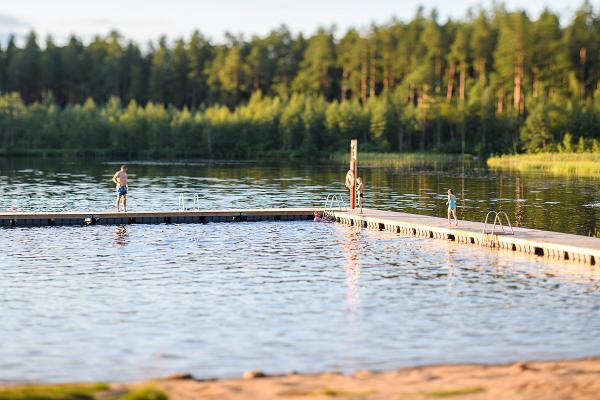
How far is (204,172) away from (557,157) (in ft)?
135

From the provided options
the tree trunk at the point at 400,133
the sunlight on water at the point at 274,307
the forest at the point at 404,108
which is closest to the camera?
the sunlight on water at the point at 274,307

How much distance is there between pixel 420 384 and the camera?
48.0 feet

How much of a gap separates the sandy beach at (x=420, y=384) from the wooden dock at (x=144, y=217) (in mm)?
27863

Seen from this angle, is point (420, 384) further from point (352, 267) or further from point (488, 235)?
point (488, 235)

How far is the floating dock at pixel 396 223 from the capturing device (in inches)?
1240

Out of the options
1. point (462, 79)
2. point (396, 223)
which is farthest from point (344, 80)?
point (396, 223)

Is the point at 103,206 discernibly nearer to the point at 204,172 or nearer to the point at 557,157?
the point at 204,172

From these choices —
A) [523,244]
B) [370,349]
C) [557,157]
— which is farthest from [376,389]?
[557,157]

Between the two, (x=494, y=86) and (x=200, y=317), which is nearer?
(x=200, y=317)

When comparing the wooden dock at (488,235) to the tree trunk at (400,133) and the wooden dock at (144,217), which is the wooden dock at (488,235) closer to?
the wooden dock at (144,217)

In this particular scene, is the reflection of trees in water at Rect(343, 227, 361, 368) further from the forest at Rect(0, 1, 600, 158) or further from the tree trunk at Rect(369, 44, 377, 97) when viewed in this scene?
the tree trunk at Rect(369, 44, 377, 97)

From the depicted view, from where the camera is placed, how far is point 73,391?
43.4 ft

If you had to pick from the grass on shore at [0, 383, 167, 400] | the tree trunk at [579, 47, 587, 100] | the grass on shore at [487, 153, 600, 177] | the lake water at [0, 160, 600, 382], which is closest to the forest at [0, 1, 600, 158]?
the tree trunk at [579, 47, 587, 100]

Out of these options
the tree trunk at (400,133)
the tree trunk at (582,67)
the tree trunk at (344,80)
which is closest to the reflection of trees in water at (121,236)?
the tree trunk at (400,133)
